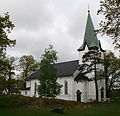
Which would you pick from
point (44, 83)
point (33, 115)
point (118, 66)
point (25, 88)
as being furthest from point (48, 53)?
point (25, 88)

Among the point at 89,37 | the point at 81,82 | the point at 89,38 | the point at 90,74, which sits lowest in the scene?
the point at 81,82

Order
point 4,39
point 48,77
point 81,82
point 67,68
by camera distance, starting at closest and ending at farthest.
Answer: point 4,39, point 48,77, point 81,82, point 67,68

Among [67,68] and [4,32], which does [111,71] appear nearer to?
[67,68]

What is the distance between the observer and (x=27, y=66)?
7094 centimetres

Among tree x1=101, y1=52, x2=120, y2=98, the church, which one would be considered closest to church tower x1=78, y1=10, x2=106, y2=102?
the church

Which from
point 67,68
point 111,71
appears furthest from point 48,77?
point 111,71

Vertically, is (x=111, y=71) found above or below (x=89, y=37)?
below

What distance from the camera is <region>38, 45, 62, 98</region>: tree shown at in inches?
1391

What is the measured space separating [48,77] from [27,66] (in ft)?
119

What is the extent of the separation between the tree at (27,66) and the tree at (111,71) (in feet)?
76.9

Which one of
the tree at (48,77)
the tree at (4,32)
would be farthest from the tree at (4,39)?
the tree at (48,77)

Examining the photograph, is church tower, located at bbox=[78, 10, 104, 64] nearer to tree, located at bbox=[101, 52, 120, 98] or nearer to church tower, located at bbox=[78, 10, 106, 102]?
church tower, located at bbox=[78, 10, 106, 102]

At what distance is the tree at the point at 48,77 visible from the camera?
1391 inches

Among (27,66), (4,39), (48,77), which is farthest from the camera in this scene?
(27,66)
